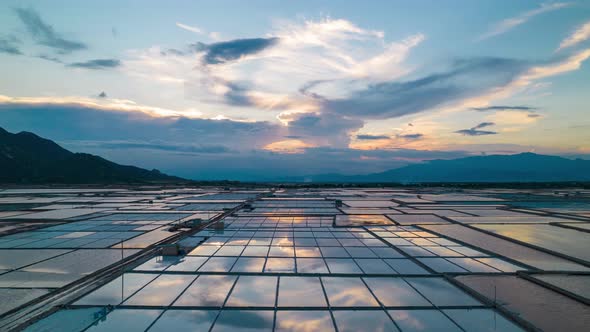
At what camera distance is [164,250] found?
1169 centimetres

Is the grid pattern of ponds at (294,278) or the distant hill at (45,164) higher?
the distant hill at (45,164)

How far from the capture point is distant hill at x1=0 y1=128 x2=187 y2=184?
82656 millimetres

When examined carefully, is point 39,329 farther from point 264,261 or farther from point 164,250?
point 264,261

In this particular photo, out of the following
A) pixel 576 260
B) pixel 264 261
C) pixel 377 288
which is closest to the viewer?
pixel 377 288

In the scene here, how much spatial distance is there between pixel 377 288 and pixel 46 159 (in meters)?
129

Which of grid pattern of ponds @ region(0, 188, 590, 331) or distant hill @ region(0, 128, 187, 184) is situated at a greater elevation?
distant hill @ region(0, 128, 187, 184)

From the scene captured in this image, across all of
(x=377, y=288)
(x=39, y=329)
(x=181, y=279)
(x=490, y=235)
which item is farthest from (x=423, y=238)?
(x=39, y=329)

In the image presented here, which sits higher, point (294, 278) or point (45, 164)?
point (45, 164)

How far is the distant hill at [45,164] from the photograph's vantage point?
271 feet

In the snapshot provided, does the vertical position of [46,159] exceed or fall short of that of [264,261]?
it exceeds it

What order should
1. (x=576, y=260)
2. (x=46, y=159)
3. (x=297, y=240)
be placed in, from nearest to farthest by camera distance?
1. (x=576, y=260)
2. (x=297, y=240)
3. (x=46, y=159)

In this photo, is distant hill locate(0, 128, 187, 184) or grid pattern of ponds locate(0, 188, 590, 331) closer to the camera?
grid pattern of ponds locate(0, 188, 590, 331)

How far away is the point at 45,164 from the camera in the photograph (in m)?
93.5

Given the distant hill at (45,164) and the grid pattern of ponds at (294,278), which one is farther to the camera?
the distant hill at (45,164)
